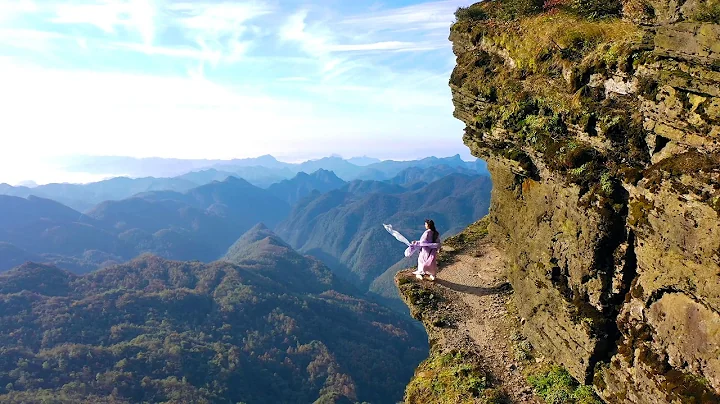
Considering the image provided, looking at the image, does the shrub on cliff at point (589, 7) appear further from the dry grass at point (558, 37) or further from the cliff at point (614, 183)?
the dry grass at point (558, 37)

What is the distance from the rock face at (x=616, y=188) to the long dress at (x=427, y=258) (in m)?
3.48

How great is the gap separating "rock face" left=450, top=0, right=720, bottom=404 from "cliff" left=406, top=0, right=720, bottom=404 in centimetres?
3

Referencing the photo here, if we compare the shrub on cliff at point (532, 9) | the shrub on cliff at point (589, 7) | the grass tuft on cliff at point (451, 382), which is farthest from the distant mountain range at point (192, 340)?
the shrub on cliff at point (589, 7)

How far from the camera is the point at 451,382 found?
14.6 m

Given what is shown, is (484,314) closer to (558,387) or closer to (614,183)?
(558,387)

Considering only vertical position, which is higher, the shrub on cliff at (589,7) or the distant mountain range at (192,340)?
the shrub on cliff at (589,7)

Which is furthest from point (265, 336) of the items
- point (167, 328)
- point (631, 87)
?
point (631, 87)

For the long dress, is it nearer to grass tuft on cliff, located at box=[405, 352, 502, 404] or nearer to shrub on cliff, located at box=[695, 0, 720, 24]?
grass tuft on cliff, located at box=[405, 352, 502, 404]

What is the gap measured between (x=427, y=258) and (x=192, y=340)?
12846cm

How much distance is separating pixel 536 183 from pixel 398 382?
12575cm

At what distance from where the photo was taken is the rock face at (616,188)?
8.98 meters

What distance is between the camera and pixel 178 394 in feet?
326

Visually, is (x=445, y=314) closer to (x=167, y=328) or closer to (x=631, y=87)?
(x=631, y=87)

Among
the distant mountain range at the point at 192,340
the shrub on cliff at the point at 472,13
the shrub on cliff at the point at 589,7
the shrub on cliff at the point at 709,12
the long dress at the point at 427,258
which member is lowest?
the distant mountain range at the point at 192,340
